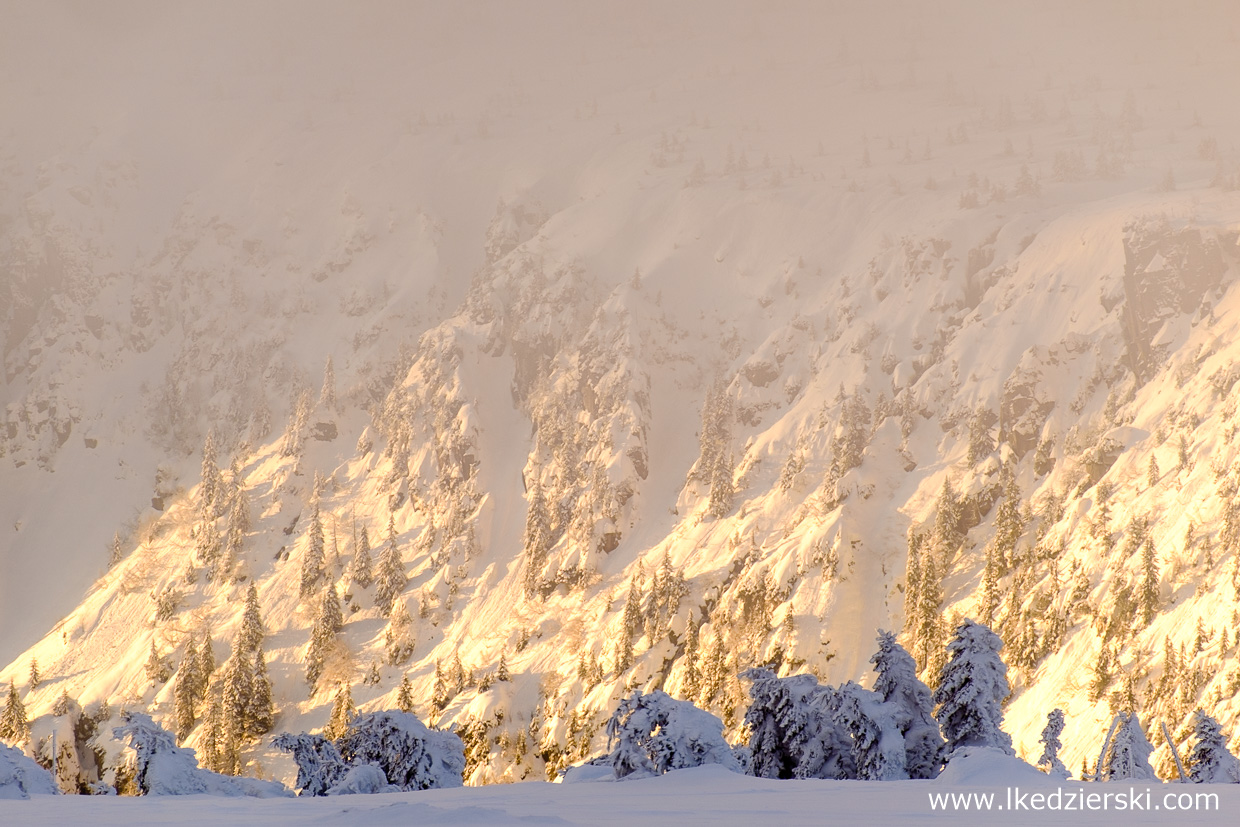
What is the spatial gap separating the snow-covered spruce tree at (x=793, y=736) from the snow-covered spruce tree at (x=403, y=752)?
8.74 m

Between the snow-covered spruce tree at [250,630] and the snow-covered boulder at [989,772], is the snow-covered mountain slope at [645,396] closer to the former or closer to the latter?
the snow-covered spruce tree at [250,630]

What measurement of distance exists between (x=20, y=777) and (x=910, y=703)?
2407 cm

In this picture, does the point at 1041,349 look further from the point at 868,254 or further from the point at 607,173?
the point at 607,173

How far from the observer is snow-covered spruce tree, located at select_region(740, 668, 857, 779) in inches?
1049

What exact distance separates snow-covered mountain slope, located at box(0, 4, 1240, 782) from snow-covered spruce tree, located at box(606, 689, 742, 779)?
33388 millimetres

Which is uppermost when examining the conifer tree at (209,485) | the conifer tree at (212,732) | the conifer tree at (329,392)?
the conifer tree at (329,392)

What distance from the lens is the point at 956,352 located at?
278 feet

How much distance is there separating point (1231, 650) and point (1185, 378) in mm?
28502

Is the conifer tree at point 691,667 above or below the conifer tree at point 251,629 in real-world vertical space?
below

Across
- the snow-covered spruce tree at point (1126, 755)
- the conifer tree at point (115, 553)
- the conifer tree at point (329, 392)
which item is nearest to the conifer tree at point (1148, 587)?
the snow-covered spruce tree at point (1126, 755)

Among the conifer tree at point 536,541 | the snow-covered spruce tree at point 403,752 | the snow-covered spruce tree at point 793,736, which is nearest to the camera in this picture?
the snow-covered spruce tree at point 793,736

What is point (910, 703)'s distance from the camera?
2980 centimetres

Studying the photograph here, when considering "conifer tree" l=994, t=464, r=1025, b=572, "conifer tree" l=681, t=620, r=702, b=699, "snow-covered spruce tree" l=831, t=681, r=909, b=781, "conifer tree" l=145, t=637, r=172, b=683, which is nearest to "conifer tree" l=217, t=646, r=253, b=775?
"conifer tree" l=145, t=637, r=172, b=683

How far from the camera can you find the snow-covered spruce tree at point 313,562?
9550 centimetres
